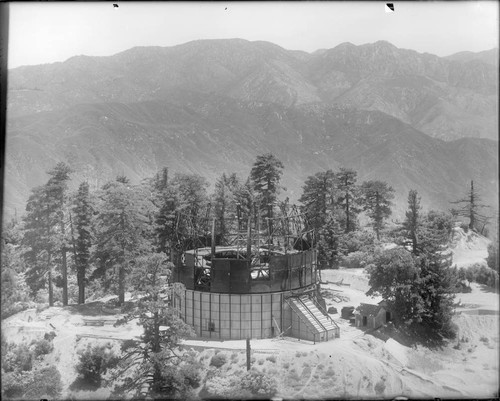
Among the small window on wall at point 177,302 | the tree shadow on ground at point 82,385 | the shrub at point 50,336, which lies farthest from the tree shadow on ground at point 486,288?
the shrub at point 50,336

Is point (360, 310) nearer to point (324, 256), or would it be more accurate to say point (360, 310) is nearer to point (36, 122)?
Result: point (324, 256)

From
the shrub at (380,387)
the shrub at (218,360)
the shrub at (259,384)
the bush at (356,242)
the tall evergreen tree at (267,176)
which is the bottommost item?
the shrub at (380,387)

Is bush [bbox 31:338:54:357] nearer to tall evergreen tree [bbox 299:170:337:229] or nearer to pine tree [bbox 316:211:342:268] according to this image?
pine tree [bbox 316:211:342:268]

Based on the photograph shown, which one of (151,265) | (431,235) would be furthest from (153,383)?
(431,235)

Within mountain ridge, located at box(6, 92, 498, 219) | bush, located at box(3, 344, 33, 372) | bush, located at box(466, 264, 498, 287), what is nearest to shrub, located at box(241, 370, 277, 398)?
bush, located at box(3, 344, 33, 372)

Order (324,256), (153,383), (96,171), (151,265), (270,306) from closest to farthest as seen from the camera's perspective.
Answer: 1. (153,383)
2. (151,265)
3. (270,306)
4. (324,256)
5. (96,171)

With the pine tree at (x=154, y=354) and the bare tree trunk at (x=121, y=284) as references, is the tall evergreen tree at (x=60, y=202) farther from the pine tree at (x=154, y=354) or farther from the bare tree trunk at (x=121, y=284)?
the pine tree at (x=154, y=354)
